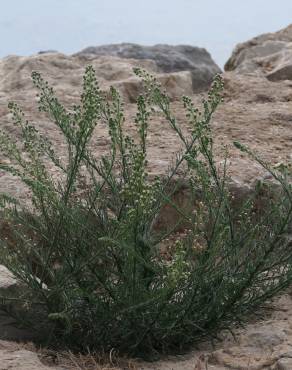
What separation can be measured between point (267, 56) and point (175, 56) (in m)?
5.17

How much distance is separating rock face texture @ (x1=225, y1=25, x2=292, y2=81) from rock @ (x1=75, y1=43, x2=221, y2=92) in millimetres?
1136

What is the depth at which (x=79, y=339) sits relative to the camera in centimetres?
309

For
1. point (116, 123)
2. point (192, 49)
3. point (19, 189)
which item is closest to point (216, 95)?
point (116, 123)

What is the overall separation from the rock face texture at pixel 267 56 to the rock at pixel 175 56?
44.7 inches

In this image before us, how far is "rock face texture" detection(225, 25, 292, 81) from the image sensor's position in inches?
263

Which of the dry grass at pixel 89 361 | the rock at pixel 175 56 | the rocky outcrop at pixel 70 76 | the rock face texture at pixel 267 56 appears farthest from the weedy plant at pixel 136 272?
the rock at pixel 175 56

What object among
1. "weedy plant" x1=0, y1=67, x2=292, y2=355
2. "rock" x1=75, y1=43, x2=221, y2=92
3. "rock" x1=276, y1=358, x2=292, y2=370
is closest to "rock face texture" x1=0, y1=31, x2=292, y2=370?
"rock" x1=276, y1=358, x2=292, y2=370

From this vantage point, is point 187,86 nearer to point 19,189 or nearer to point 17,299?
point 19,189

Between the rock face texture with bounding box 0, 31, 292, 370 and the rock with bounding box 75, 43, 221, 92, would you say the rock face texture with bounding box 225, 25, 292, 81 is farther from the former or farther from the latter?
the rock with bounding box 75, 43, 221, 92

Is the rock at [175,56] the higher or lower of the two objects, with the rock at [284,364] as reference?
higher

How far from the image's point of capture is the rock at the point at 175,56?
11766mm

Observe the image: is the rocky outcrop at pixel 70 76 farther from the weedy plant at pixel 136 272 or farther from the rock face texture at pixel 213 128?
the weedy plant at pixel 136 272

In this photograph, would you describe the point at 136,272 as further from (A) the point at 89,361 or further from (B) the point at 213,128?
(B) the point at 213,128

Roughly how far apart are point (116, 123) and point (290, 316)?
45.4 inches
